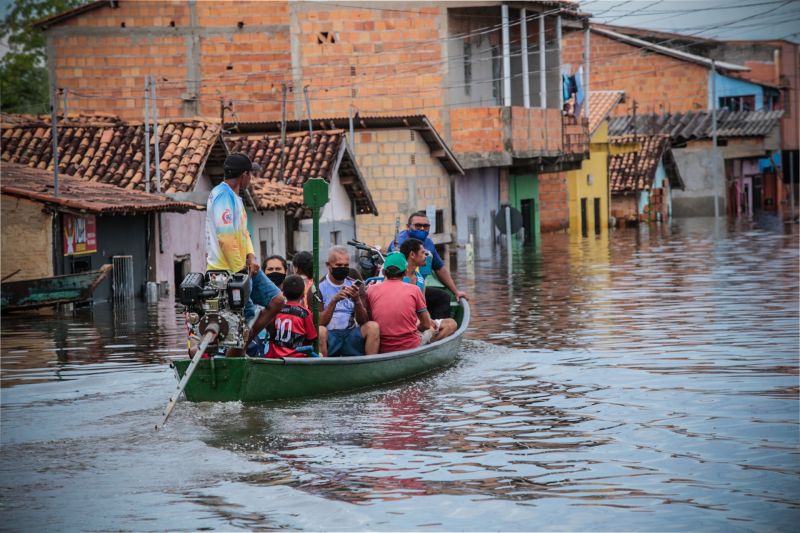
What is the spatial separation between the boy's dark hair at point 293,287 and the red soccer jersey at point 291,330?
80 millimetres

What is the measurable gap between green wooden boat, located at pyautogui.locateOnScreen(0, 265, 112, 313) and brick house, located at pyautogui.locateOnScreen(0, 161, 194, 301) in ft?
4.02

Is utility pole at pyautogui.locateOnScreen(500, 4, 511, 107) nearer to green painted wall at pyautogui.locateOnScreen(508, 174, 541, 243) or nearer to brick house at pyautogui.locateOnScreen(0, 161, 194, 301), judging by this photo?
green painted wall at pyautogui.locateOnScreen(508, 174, 541, 243)

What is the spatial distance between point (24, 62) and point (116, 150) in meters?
27.9

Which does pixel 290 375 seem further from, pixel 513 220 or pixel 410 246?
pixel 513 220

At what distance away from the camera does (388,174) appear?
38875 mm

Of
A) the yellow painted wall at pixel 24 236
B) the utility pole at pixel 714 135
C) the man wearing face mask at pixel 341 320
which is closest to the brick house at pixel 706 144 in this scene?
the utility pole at pixel 714 135

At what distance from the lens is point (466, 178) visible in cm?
4734

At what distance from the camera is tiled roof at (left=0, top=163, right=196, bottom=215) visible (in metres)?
24.7

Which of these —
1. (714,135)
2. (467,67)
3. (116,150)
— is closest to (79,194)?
Result: (116,150)

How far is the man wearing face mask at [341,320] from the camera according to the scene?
577 inches

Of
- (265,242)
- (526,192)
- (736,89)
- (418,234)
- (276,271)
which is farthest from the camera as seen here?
(736,89)

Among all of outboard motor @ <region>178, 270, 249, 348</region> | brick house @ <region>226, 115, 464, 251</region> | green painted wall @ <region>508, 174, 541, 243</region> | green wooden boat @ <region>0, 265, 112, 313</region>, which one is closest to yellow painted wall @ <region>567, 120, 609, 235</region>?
green painted wall @ <region>508, 174, 541, 243</region>

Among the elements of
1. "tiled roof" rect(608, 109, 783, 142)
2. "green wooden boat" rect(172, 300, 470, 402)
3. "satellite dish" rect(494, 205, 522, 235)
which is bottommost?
"green wooden boat" rect(172, 300, 470, 402)

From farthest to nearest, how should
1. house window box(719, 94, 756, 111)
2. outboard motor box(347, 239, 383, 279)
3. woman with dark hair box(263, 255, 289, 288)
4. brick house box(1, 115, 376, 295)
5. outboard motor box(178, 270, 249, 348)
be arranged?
house window box(719, 94, 756, 111)
brick house box(1, 115, 376, 295)
outboard motor box(347, 239, 383, 279)
woman with dark hair box(263, 255, 289, 288)
outboard motor box(178, 270, 249, 348)
